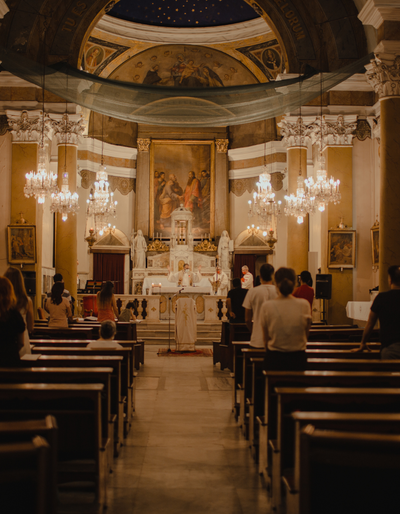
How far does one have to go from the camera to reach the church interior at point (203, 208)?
12.8 ft

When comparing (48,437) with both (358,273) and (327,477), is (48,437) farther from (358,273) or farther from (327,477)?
(358,273)

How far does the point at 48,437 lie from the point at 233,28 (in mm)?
20506

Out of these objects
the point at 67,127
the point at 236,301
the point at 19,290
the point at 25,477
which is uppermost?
the point at 67,127

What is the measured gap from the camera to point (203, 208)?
23.5 meters

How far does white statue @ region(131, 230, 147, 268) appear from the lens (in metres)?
22.2

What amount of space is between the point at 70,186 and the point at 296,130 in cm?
621

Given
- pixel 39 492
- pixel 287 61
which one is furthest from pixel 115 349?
pixel 287 61

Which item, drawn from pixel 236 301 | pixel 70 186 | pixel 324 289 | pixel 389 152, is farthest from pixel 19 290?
pixel 70 186

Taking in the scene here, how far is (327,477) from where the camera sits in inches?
96.2

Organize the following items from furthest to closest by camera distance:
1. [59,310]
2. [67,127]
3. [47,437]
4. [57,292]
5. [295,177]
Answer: [295,177]
[67,127]
[59,310]
[57,292]
[47,437]

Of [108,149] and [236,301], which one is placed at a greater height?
[108,149]

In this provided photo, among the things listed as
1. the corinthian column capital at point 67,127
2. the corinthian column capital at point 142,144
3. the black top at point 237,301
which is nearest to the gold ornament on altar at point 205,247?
the corinthian column capital at point 142,144

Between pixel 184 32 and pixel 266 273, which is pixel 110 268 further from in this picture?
pixel 266 273

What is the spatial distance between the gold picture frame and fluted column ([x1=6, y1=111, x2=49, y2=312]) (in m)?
0.13
